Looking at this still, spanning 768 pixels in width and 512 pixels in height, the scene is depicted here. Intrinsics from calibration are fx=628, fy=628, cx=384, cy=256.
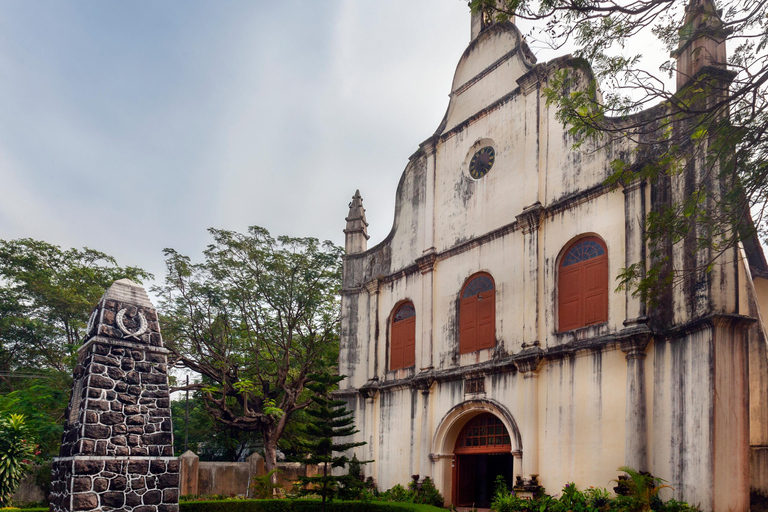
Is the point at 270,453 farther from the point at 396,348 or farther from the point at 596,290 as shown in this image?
the point at 596,290

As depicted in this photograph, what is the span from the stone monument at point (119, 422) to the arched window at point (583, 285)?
7590mm

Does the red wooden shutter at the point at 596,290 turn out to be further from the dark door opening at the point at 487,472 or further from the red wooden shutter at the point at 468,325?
the dark door opening at the point at 487,472

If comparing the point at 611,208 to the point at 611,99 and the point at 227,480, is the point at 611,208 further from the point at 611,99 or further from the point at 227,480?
the point at 227,480

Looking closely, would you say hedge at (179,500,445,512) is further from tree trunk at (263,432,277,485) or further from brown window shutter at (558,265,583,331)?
tree trunk at (263,432,277,485)

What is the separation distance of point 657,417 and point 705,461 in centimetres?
118

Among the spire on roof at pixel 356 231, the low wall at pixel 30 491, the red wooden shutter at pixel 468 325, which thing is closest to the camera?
the red wooden shutter at pixel 468 325

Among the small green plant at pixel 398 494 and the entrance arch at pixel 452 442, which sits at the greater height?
the entrance arch at pixel 452 442

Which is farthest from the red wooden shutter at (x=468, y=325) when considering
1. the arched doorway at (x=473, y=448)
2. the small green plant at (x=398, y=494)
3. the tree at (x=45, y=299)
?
the tree at (x=45, y=299)

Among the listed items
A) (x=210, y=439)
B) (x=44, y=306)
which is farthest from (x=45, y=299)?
(x=210, y=439)

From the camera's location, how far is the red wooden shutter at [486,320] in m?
14.1

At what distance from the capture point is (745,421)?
9398mm

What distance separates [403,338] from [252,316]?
6.27 meters

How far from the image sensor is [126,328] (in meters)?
9.43

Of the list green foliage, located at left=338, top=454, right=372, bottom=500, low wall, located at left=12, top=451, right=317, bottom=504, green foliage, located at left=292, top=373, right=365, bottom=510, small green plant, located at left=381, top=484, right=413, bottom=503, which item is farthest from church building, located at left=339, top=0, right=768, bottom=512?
low wall, located at left=12, top=451, right=317, bottom=504
